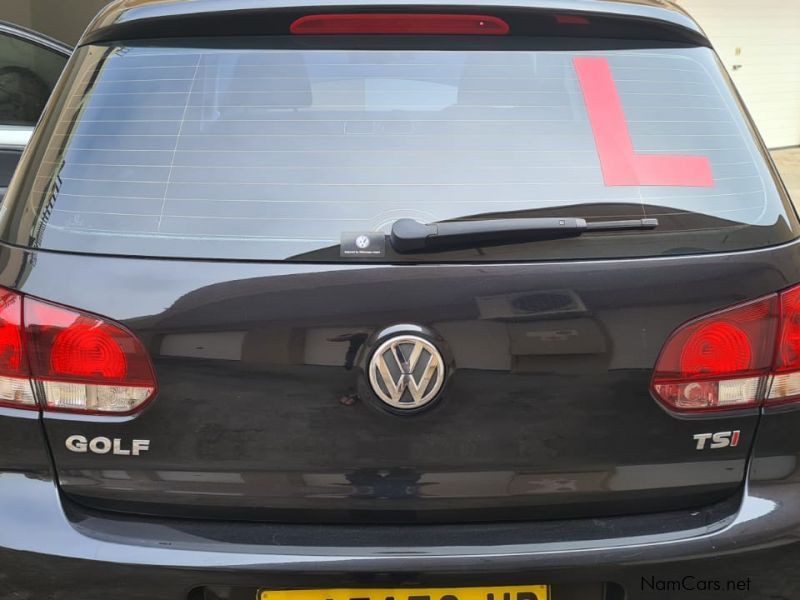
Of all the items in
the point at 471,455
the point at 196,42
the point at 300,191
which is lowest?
the point at 471,455

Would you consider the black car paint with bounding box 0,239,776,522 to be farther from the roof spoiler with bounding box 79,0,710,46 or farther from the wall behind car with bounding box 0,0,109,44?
the wall behind car with bounding box 0,0,109,44

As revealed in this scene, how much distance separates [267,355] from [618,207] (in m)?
0.71

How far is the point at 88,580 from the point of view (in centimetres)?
174

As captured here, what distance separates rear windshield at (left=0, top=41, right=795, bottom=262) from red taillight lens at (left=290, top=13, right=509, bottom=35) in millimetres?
42

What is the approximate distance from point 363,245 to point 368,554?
55 centimetres

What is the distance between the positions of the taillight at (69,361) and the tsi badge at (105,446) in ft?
0.17

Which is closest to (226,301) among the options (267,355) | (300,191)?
(267,355)

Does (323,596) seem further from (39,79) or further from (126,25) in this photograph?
(39,79)

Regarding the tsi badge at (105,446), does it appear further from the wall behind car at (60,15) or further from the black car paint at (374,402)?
the wall behind car at (60,15)

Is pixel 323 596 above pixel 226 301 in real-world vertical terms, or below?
below

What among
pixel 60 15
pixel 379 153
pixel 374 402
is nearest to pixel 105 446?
pixel 374 402

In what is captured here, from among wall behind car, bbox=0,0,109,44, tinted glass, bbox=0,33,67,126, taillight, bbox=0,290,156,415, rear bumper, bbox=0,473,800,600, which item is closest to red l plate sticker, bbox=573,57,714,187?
rear bumper, bbox=0,473,800,600

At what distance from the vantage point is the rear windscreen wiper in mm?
1730

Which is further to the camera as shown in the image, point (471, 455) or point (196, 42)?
point (196, 42)
